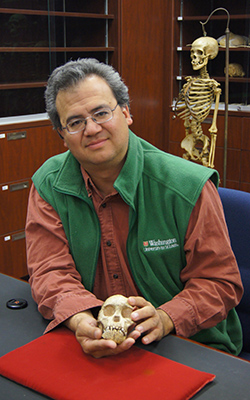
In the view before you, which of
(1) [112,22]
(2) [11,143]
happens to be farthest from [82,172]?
(1) [112,22]

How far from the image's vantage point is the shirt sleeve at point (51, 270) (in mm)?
1257

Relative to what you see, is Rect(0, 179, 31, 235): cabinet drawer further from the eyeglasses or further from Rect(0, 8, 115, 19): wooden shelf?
the eyeglasses

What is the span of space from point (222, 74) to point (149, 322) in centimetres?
380

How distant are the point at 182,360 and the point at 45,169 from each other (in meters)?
0.73

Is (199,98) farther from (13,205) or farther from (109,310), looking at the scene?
(109,310)

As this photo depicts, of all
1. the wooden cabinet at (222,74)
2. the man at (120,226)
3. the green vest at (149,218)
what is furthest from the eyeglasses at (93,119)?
the wooden cabinet at (222,74)

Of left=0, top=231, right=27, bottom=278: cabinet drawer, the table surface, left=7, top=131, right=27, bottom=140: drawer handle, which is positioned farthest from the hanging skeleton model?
the table surface

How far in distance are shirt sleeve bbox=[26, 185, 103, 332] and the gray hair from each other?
26 centimetres

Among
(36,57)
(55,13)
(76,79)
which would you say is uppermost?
(55,13)

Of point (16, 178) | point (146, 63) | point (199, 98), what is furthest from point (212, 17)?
point (16, 178)

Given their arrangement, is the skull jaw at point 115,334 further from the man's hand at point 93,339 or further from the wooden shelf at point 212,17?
the wooden shelf at point 212,17

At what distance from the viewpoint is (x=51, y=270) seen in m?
1.37

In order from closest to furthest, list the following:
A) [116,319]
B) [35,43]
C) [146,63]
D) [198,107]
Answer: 1. [116,319]
2. [198,107]
3. [35,43]
4. [146,63]

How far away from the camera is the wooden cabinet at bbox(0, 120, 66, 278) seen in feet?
10.7
